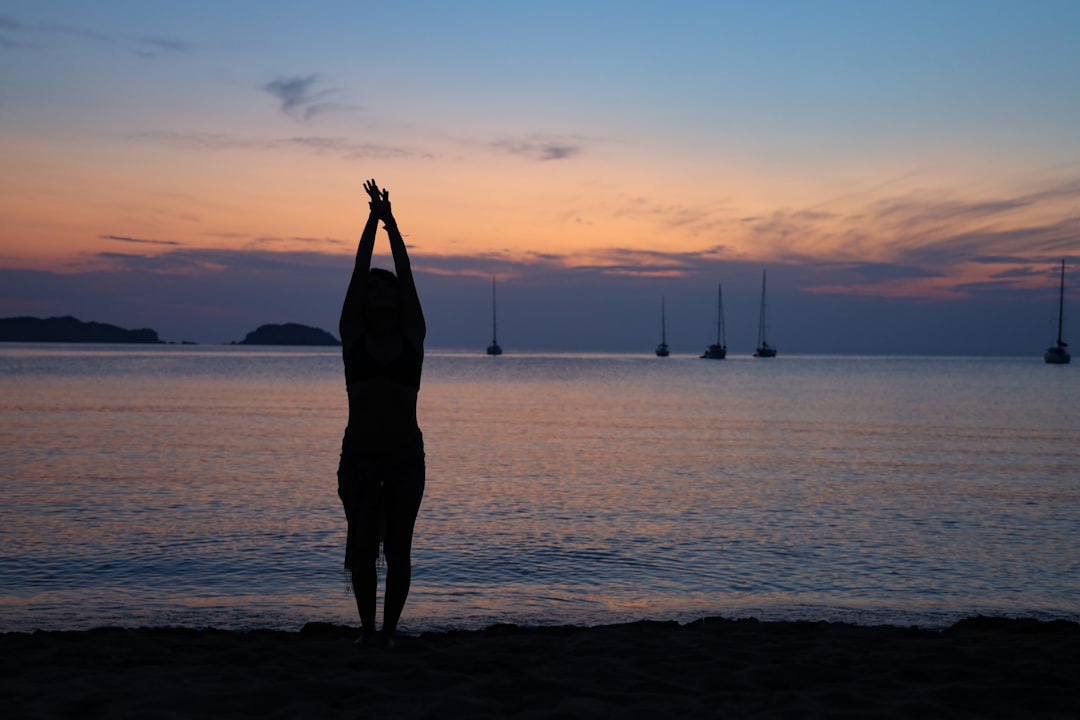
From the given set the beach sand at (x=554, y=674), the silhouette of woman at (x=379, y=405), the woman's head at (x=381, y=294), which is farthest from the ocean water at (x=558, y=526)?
the woman's head at (x=381, y=294)

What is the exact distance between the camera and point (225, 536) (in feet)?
42.3

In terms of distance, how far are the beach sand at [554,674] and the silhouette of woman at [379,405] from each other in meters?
0.90

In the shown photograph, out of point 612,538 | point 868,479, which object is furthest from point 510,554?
point 868,479

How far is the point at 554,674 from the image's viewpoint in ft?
19.0

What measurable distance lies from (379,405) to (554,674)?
2.15 m

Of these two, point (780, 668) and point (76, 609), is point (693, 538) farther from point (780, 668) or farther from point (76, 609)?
point (76, 609)

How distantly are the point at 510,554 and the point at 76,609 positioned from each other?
17.2 feet

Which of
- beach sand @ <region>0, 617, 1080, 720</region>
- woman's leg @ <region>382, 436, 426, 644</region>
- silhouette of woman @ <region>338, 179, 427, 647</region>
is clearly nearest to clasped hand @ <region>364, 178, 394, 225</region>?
silhouette of woman @ <region>338, 179, 427, 647</region>

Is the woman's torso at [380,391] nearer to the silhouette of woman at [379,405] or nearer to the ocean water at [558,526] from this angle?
the silhouette of woman at [379,405]

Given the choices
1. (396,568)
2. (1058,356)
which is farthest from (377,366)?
(1058,356)

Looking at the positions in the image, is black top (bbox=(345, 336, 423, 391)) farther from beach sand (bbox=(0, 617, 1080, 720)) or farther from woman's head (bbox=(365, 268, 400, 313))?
beach sand (bbox=(0, 617, 1080, 720))

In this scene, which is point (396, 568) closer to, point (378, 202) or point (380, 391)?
point (380, 391)

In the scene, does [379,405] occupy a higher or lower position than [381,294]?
lower

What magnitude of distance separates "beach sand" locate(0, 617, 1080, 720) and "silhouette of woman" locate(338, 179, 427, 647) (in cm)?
90
